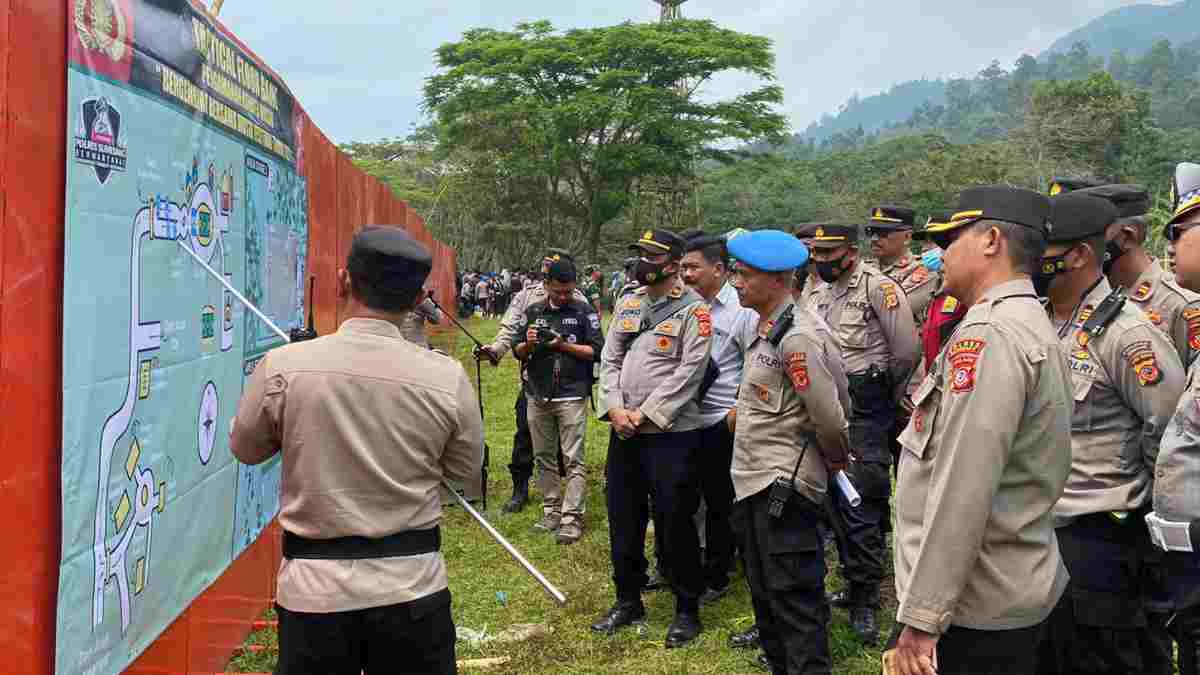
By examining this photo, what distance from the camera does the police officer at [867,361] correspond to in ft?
16.6

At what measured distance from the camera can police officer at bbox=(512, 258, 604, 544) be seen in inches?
265

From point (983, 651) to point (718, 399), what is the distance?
3.04 metres

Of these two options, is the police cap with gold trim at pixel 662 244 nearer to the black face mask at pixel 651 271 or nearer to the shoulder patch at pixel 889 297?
the black face mask at pixel 651 271

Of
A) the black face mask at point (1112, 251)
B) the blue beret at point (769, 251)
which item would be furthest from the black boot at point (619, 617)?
the black face mask at point (1112, 251)

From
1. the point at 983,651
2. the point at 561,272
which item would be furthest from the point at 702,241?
the point at 983,651

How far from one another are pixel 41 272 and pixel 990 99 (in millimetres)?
154840

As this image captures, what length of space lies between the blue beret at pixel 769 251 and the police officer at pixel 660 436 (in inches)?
42.5

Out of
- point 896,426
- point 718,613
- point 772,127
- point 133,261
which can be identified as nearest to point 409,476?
point 133,261

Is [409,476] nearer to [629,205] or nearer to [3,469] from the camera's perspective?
[3,469]

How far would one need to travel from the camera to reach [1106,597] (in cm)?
310

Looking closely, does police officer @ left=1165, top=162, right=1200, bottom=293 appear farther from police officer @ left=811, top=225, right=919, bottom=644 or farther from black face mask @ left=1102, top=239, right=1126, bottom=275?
police officer @ left=811, top=225, right=919, bottom=644

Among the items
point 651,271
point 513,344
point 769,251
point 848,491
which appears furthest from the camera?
point 513,344

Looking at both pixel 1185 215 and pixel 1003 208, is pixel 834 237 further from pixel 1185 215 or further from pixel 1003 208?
pixel 1003 208

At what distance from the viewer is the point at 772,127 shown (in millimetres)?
34969
